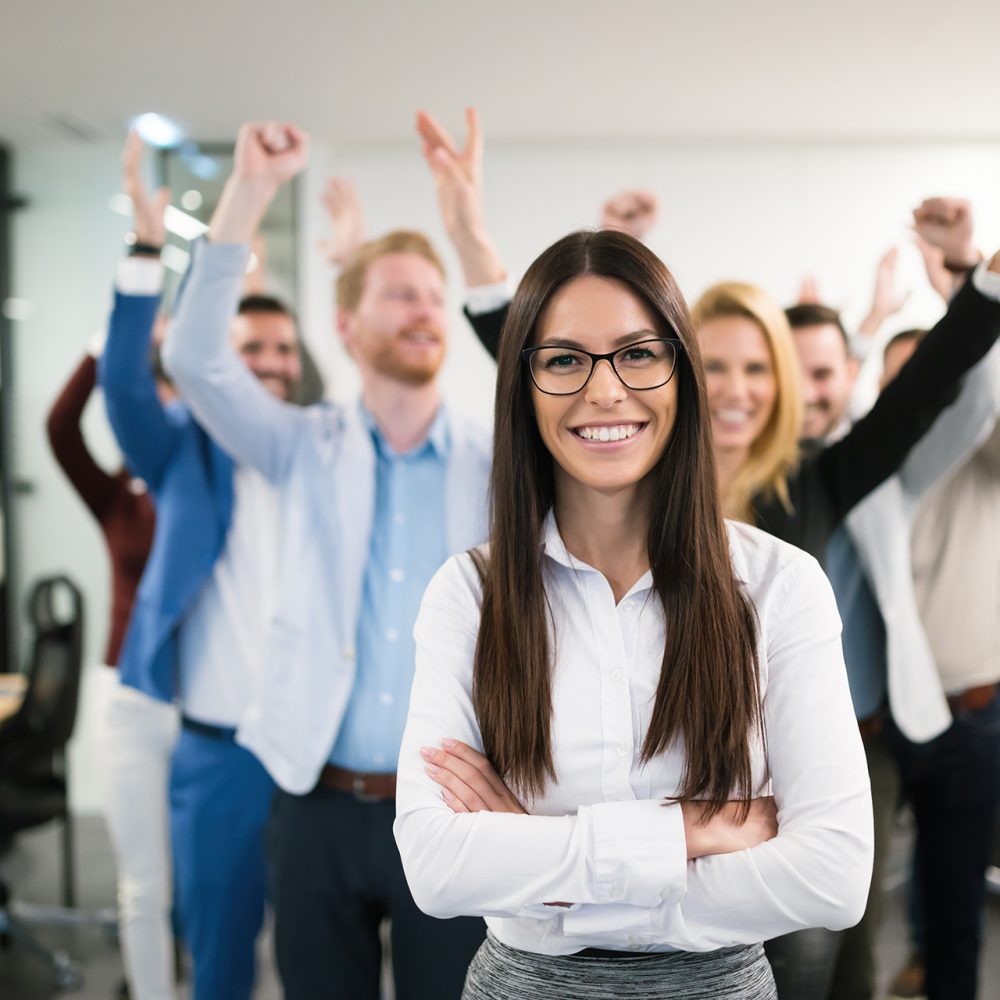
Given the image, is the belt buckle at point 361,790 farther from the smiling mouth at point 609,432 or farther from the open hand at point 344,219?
the open hand at point 344,219

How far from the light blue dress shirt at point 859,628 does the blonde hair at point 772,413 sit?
0.29 meters

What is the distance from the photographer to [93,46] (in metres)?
2.34

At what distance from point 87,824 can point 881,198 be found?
379 centimetres

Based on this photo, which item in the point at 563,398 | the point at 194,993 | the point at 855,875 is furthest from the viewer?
the point at 194,993

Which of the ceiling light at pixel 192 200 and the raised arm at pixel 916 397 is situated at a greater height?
the ceiling light at pixel 192 200

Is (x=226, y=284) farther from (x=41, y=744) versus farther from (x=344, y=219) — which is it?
(x=41, y=744)

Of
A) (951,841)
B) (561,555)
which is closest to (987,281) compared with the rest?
(561,555)

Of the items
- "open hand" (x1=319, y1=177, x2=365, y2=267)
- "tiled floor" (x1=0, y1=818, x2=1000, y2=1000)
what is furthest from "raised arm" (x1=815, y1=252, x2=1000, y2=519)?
"tiled floor" (x1=0, y1=818, x2=1000, y2=1000)

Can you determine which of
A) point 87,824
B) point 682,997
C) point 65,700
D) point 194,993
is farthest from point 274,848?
point 87,824

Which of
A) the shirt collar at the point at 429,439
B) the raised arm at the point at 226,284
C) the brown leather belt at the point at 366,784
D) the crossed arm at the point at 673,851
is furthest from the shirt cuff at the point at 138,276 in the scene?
the crossed arm at the point at 673,851

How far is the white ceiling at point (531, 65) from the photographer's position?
218 centimetres

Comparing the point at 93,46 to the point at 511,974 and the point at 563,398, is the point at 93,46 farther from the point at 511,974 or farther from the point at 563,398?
the point at 511,974

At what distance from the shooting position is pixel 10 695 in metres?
3.30

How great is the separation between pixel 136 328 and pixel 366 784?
3.49 feet
